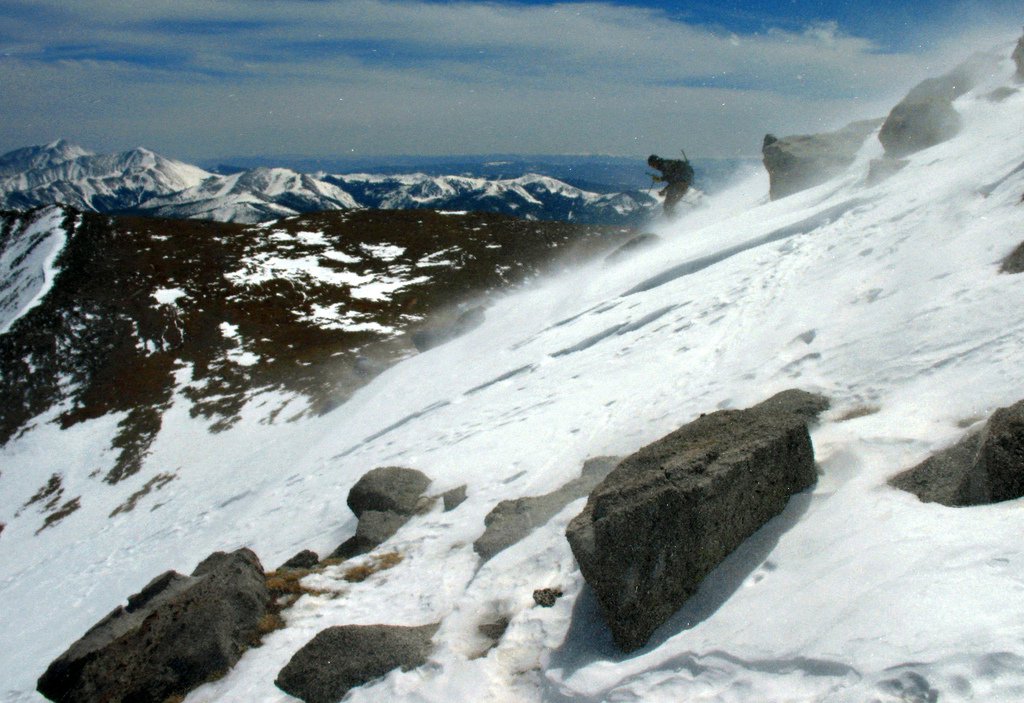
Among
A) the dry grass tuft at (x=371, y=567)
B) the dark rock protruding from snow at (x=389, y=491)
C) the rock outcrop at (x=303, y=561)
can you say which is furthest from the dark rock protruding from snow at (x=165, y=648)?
the dark rock protruding from snow at (x=389, y=491)

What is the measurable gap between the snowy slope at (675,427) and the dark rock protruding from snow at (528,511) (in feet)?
1.71

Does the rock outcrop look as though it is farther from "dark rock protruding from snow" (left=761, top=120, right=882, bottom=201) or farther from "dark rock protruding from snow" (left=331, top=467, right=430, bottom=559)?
"dark rock protruding from snow" (left=761, top=120, right=882, bottom=201)

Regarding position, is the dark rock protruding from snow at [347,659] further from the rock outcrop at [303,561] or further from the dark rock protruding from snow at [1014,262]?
the dark rock protruding from snow at [1014,262]

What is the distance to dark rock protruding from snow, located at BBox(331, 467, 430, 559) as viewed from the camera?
14.3 meters

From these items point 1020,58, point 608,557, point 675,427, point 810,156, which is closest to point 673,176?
point 810,156

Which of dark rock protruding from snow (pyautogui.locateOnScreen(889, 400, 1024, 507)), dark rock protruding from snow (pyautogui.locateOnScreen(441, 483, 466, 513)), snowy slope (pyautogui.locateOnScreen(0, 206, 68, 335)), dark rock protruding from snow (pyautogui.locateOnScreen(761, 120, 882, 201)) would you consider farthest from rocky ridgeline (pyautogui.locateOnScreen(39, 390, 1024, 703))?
snowy slope (pyautogui.locateOnScreen(0, 206, 68, 335))

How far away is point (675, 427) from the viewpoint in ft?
43.3

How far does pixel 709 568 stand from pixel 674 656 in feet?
4.63

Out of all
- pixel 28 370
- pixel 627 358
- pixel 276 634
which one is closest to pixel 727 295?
pixel 627 358

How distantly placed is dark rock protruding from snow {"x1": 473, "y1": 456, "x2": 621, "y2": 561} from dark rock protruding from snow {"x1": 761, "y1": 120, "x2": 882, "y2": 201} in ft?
114

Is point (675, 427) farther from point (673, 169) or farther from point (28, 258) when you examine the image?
point (28, 258)

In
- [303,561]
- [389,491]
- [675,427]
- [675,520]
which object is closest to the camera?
[675,520]

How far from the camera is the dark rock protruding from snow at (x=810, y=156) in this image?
3878cm

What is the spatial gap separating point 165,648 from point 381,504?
6.13 metres
